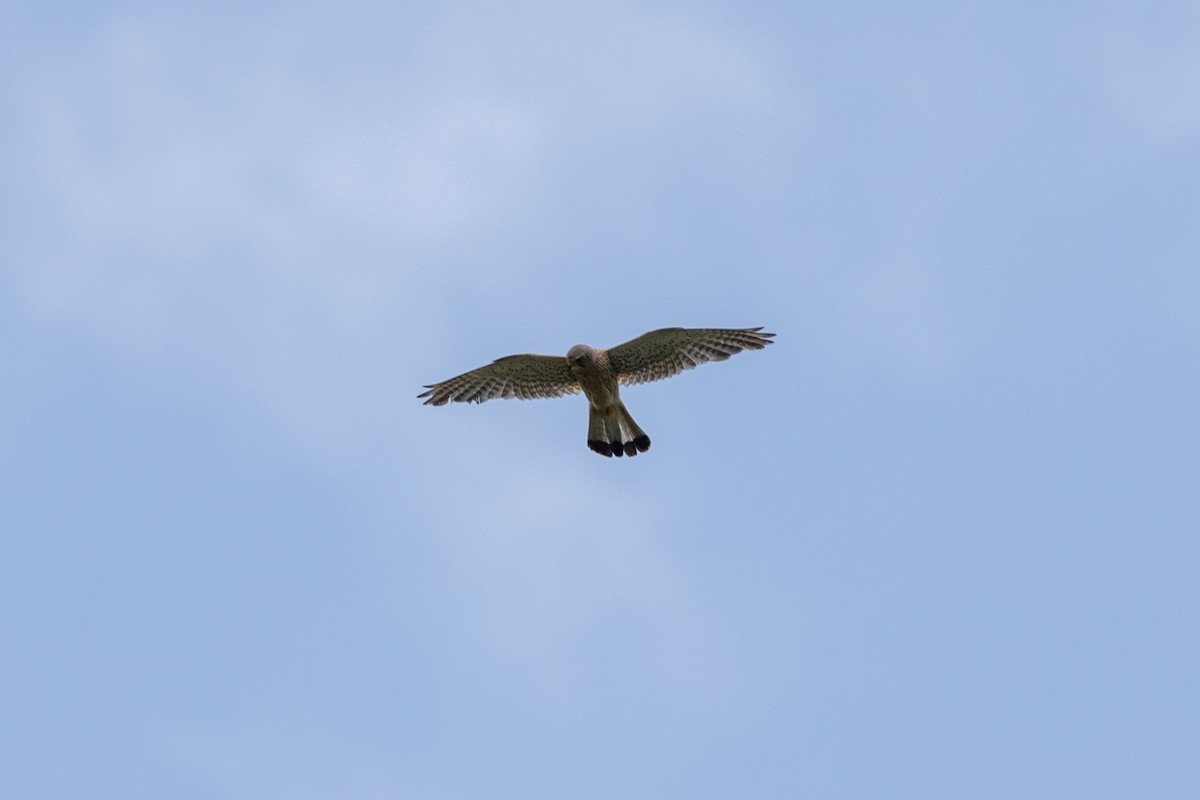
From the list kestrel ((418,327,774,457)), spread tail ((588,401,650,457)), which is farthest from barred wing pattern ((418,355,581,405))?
spread tail ((588,401,650,457))

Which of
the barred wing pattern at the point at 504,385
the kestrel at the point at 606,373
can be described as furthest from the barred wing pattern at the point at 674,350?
the barred wing pattern at the point at 504,385

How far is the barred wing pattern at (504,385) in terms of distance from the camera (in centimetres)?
1945

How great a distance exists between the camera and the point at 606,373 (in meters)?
18.9

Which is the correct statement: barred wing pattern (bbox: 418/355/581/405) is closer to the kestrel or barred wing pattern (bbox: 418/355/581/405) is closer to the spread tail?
the kestrel

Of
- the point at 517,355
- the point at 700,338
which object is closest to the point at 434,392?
the point at 517,355

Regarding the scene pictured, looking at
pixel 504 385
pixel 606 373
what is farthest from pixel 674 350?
pixel 504 385

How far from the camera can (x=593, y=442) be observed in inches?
770

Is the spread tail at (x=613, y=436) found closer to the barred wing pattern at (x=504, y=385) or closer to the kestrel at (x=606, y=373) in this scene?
the kestrel at (x=606, y=373)

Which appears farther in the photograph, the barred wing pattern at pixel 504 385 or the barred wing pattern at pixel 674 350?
the barred wing pattern at pixel 504 385

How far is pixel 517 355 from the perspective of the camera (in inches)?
750

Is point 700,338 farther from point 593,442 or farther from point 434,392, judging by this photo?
point 434,392

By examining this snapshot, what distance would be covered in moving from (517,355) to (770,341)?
297 centimetres

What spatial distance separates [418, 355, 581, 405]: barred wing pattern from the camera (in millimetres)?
19453

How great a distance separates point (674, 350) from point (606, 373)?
847mm
